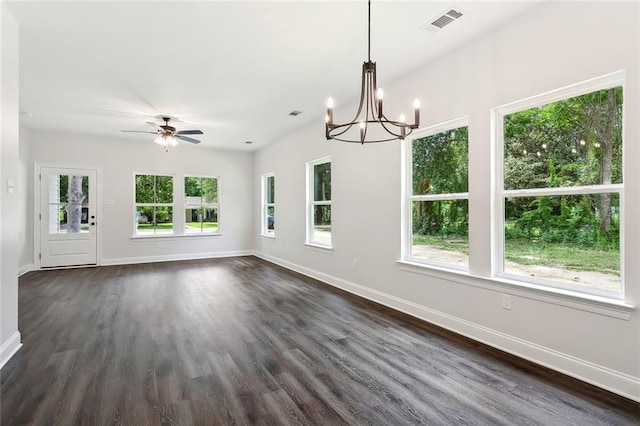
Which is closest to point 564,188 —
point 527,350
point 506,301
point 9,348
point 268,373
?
point 506,301

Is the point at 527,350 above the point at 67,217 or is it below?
below

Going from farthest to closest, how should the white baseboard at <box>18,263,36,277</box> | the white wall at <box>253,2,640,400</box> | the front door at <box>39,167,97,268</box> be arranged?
the front door at <box>39,167,97,268</box>, the white baseboard at <box>18,263,36,277</box>, the white wall at <box>253,2,640,400</box>

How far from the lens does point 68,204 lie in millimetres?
6703

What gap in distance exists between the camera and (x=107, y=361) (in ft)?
8.52

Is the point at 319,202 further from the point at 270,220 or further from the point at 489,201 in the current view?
the point at 489,201

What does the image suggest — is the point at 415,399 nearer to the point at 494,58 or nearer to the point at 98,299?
the point at 494,58

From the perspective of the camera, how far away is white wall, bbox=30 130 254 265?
22.2ft

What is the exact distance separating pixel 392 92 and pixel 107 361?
13.6 ft

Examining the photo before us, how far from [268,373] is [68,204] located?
6.74 m

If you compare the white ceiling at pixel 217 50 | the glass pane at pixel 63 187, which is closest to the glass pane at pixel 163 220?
the glass pane at pixel 63 187

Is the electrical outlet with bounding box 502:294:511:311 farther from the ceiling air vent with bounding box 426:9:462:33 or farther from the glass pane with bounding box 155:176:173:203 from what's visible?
the glass pane with bounding box 155:176:173:203

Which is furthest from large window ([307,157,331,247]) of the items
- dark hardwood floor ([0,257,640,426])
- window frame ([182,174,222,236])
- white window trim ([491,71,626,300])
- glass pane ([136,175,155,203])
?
glass pane ([136,175,155,203])

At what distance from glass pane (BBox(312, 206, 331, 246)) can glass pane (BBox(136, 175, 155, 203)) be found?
4287 millimetres

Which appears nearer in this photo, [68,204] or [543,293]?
[543,293]
